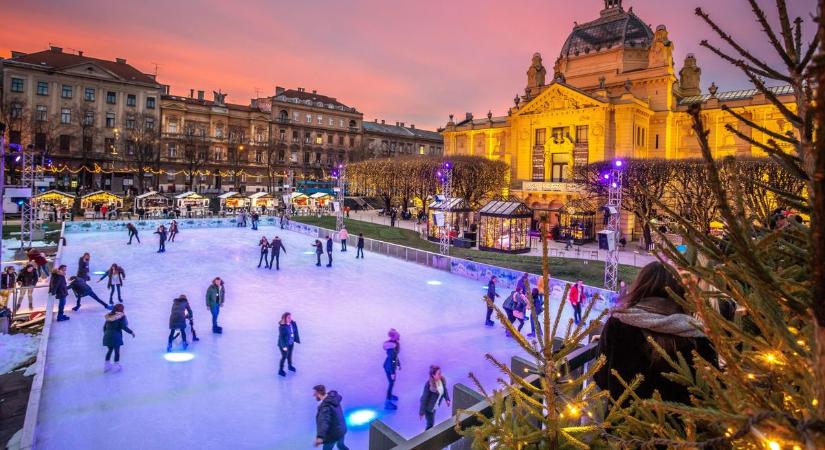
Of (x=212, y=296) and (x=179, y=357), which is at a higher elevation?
(x=212, y=296)

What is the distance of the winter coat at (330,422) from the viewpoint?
20.1ft

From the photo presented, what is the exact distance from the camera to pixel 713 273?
1.54 meters

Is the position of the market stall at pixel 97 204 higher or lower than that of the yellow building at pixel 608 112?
lower

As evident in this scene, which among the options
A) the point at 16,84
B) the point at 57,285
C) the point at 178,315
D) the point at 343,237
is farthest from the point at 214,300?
the point at 16,84

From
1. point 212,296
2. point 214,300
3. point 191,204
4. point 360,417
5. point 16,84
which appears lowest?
point 360,417

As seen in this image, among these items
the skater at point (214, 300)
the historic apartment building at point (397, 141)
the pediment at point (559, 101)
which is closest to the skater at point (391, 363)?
the skater at point (214, 300)

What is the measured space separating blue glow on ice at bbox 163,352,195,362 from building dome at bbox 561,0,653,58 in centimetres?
5366

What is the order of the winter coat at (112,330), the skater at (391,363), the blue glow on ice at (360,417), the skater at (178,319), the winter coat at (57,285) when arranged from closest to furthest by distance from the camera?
1. the blue glow on ice at (360,417)
2. the skater at (391,363)
3. the winter coat at (112,330)
4. the skater at (178,319)
5. the winter coat at (57,285)

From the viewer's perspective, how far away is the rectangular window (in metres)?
52.0

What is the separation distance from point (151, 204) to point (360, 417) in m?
47.0

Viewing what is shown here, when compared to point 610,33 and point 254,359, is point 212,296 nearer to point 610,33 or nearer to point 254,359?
point 254,359

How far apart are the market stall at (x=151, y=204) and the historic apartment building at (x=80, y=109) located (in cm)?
1162

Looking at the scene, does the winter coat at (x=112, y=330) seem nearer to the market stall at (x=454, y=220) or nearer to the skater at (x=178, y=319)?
the skater at (x=178, y=319)

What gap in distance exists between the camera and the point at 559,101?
46.8 metres
